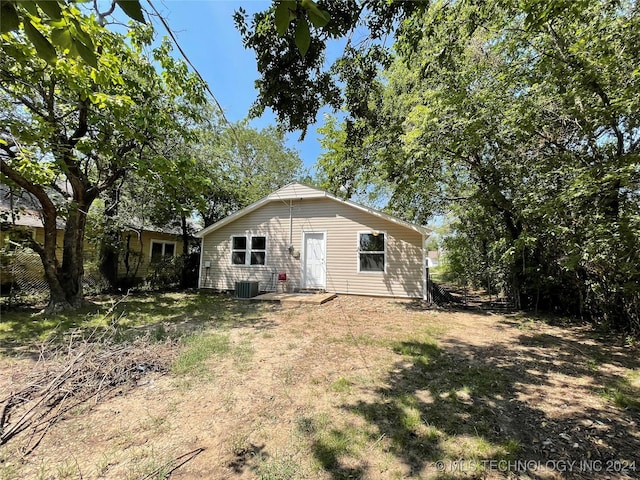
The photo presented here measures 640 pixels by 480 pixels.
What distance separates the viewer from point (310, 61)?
3537 millimetres

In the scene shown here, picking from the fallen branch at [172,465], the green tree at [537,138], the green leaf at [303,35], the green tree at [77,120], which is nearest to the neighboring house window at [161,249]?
the green tree at [77,120]

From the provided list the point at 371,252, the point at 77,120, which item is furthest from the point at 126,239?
the point at 371,252

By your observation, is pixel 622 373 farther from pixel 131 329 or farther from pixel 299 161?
A: pixel 299 161

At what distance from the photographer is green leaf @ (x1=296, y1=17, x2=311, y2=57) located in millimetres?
1087

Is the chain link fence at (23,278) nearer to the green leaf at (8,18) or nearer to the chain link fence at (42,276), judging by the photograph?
the chain link fence at (42,276)

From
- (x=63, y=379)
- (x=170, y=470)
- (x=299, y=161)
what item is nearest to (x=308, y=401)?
(x=170, y=470)

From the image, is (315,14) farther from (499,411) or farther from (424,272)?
(424,272)

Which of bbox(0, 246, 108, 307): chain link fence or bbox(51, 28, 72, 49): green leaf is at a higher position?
bbox(51, 28, 72, 49): green leaf

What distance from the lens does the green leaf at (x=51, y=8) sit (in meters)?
0.87

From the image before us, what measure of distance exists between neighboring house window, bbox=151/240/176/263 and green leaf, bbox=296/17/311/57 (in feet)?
47.4

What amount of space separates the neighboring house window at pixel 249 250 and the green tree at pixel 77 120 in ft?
15.8

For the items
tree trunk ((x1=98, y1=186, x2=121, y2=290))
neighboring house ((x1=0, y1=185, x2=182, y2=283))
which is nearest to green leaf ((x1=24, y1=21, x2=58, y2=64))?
neighboring house ((x1=0, y1=185, x2=182, y2=283))

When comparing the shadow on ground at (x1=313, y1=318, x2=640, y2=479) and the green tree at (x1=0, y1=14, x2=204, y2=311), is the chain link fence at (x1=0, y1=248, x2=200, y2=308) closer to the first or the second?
the green tree at (x1=0, y1=14, x2=204, y2=311)

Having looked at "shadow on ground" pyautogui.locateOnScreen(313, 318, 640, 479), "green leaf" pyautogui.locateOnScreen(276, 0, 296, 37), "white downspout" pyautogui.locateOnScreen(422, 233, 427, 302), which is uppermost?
"green leaf" pyautogui.locateOnScreen(276, 0, 296, 37)
